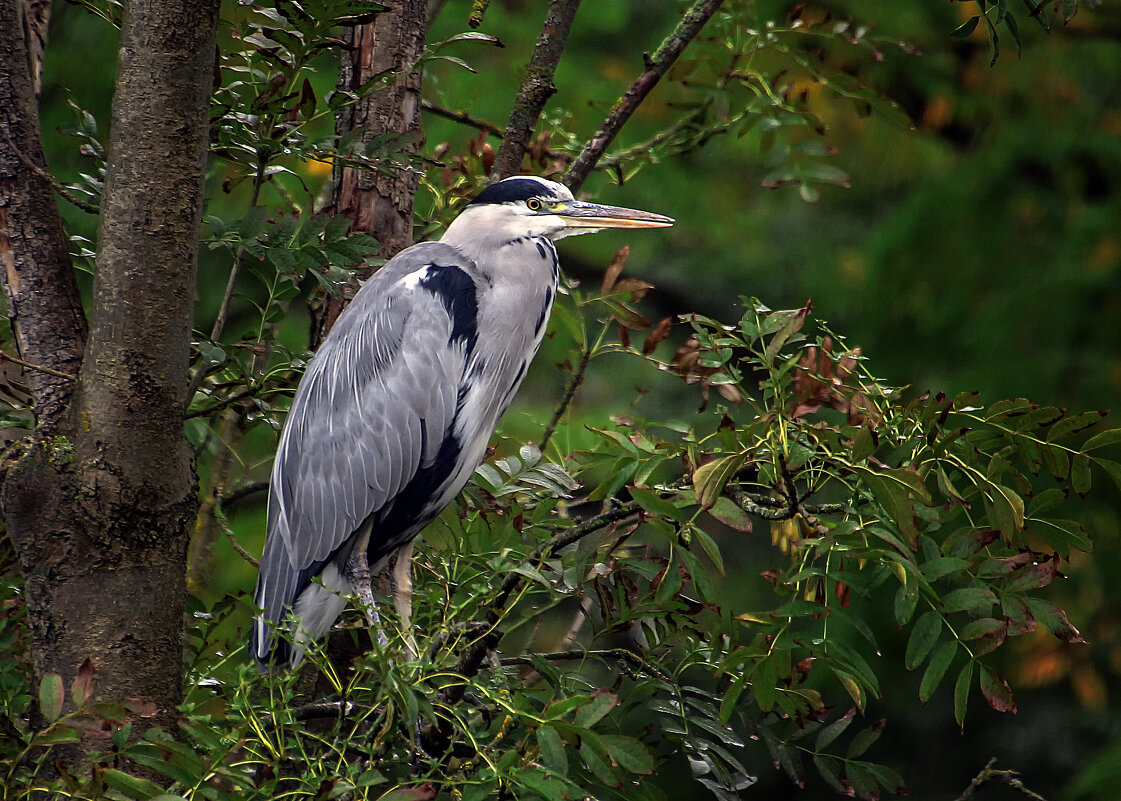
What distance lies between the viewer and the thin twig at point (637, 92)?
1.81 metres

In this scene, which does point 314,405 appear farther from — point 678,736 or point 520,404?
point 520,404

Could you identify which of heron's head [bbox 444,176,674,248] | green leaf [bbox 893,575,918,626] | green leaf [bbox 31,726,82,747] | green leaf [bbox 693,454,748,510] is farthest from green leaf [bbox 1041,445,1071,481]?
green leaf [bbox 31,726,82,747]

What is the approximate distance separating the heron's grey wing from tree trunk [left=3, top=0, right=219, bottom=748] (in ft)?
1.89

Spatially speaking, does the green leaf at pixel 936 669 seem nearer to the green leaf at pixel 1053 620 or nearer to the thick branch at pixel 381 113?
the green leaf at pixel 1053 620

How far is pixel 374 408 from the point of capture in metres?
1.93

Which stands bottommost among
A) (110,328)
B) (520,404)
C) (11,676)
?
(520,404)

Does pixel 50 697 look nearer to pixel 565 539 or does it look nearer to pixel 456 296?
pixel 565 539

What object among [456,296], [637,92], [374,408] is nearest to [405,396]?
[374,408]

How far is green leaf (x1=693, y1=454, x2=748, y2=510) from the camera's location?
1.13 m

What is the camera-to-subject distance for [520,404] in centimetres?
347

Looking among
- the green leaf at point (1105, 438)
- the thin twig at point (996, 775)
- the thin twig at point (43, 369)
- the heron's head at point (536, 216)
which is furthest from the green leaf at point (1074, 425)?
the thin twig at point (43, 369)

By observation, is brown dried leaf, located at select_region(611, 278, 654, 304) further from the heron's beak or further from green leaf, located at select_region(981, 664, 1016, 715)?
green leaf, located at select_region(981, 664, 1016, 715)

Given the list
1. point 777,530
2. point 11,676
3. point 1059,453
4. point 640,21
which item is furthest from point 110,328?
point 640,21

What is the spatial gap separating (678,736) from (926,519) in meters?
0.40
